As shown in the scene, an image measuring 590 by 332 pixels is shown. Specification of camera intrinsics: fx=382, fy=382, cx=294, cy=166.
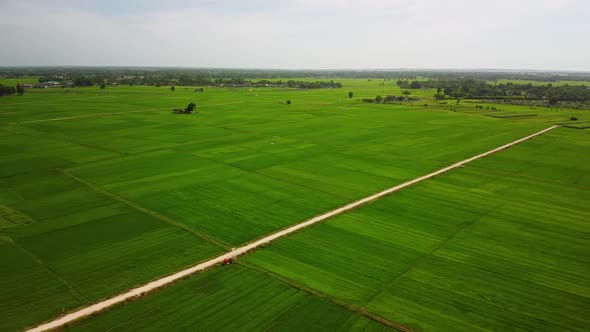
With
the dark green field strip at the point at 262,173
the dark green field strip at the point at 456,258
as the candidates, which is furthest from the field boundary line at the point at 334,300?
the dark green field strip at the point at 262,173

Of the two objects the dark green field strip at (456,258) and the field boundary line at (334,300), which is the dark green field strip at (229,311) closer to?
the field boundary line at (334,300)

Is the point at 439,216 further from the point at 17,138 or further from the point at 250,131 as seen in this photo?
the point at 17,138

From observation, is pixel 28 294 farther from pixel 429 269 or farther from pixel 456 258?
pixel 456 258

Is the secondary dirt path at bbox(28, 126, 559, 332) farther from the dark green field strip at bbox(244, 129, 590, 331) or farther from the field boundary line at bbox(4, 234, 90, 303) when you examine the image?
the field boundary line at bbox(4, 234, 90, 303)

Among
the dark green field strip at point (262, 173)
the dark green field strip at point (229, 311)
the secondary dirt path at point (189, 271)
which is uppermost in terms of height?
the dark green field strip at point (262, 173)

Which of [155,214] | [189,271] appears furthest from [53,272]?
[155,214]

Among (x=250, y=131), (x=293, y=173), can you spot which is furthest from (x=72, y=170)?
(x=250, y=131)
